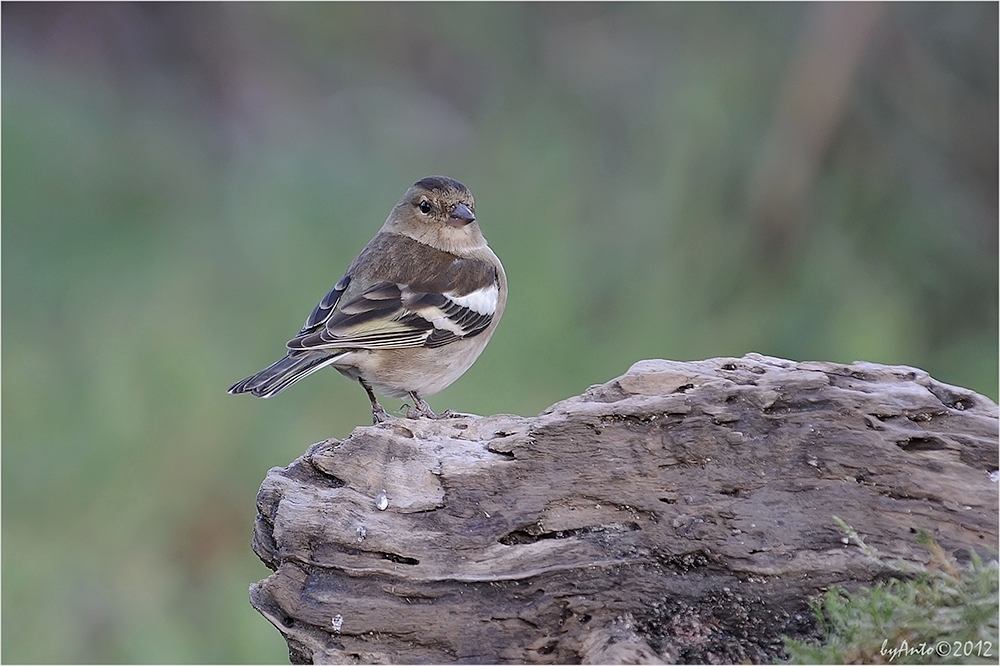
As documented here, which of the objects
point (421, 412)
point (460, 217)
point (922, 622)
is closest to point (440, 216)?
point (460, 217)

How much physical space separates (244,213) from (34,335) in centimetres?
237

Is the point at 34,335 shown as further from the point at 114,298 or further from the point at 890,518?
the point at 890,518

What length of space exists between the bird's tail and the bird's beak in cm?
127

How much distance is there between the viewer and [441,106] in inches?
486

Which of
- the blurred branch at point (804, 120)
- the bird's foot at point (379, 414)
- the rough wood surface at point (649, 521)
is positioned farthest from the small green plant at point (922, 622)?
the blurred branch at point (804, 120)

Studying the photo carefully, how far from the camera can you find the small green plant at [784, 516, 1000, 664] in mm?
2547

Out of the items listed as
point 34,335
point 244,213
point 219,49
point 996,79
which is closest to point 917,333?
point 996,79

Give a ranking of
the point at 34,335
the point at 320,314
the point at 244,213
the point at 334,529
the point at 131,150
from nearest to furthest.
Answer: the point at 334,529, the point at 320,314, the point at 34,335, the point at 244,213, the point at 131,150

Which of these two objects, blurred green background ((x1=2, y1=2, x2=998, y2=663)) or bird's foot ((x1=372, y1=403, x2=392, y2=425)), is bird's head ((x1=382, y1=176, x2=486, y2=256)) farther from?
blurred green background ((x1=2, y1=2, x2=998, y2=663))

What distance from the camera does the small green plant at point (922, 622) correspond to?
8.36ft

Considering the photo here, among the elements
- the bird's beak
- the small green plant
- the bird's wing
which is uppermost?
the bird's beak

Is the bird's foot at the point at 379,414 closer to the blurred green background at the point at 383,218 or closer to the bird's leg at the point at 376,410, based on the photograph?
the bird's leg at the point at 376,410

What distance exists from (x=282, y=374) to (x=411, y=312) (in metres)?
0.79

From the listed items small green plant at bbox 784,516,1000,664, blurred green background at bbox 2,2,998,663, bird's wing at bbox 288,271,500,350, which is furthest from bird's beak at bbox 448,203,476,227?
small green plant at bbox 784,516,1000,664
